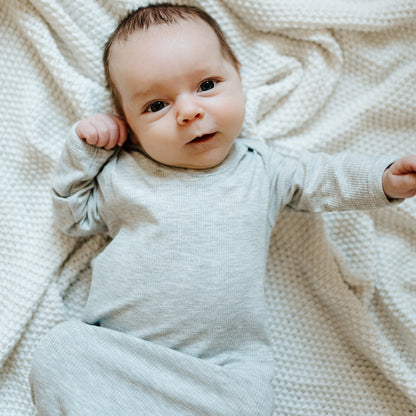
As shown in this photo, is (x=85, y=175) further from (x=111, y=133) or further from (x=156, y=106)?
(x=156, y=106)

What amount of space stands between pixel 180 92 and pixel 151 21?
165mm

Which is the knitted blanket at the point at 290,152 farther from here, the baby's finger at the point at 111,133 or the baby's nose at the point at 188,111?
the baby's nose at the point at 188,111

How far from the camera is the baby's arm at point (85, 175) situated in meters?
1.09

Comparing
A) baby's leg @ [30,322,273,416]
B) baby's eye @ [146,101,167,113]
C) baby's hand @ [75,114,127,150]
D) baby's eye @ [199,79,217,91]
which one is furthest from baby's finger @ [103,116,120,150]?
baby's leg @ [30,322,273,416]

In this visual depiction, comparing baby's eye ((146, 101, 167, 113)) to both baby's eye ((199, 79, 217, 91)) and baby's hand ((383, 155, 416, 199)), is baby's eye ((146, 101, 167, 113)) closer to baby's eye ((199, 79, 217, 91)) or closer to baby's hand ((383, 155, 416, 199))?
baby's eye ((199, 79, 217, 91))

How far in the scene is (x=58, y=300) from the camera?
1192 mm

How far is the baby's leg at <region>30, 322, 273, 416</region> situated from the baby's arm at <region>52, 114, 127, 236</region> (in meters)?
0.26

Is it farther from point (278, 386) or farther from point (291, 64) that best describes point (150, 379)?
point (291, 64)

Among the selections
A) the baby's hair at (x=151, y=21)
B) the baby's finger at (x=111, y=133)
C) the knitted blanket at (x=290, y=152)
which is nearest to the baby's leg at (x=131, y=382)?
the knitted blanket at (x=290, y=152)

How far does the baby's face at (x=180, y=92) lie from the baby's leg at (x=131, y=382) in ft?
1.34

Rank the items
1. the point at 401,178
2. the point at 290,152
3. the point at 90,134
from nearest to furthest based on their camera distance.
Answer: the point at 401,178 → the point at 90,134 → the point at 290,152

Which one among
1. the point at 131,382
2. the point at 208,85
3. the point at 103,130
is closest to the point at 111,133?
the point at 103,130

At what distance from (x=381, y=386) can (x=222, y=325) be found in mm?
468

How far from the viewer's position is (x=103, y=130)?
1096mm
